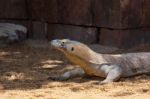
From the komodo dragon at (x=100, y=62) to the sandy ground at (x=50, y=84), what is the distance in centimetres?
9

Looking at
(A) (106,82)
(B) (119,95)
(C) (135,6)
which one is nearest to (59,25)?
(C) (135,6)

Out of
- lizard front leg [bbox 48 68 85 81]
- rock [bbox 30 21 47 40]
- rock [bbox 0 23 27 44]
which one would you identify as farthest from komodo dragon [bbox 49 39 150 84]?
rock [bbox 30 21 47 40]

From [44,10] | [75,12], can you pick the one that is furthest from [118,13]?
[44,10]

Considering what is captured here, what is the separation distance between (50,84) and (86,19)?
3227mm

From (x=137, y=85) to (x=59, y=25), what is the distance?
13.0ft

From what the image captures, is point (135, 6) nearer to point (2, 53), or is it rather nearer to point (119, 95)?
point (2, 53)

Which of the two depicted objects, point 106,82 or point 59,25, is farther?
point 59,25

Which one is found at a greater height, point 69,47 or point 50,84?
point 69,47

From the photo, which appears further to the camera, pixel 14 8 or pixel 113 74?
pixel 14 8

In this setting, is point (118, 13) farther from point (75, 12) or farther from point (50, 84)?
point (50, 84)

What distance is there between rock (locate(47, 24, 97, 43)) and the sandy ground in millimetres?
1202

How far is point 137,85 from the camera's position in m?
5.62

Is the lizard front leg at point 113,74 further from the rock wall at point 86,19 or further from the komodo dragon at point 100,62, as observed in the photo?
the rock wall at point 86,19

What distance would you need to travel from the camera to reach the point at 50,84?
5.77 meters
